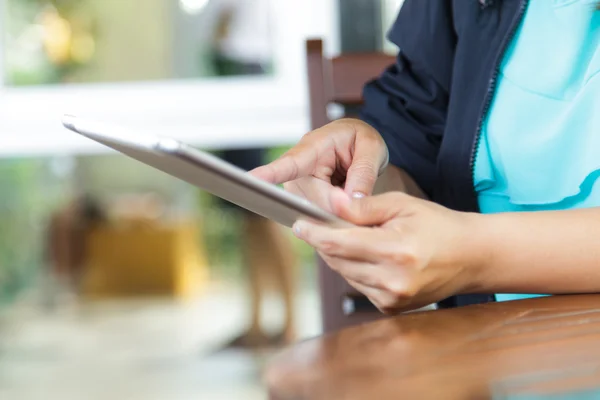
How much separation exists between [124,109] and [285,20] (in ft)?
1.67

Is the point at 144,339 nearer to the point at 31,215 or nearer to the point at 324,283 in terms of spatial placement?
the point at 31,215

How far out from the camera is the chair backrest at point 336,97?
0.95 metres

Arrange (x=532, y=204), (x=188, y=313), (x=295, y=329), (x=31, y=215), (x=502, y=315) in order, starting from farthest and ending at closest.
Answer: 1. (x=31, y=215)
2. (x=188, y=313)
3. (x=295, y=329)
4. (x=532, y=204)
5. (x=502, y=315)

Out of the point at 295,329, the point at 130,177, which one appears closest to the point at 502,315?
the point at 295,329

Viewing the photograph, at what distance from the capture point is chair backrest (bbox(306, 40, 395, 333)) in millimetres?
949

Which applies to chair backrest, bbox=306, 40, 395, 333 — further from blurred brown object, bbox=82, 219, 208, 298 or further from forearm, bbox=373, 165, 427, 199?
blurred brown object, bbox=82, 219, 208, 298

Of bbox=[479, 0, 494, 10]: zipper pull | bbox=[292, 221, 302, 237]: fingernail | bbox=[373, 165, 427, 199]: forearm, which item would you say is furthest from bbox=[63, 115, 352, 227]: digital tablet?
bbox=[479, 0, 494, 10]: zipper pull

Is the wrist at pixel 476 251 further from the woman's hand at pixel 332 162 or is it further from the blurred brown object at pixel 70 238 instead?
the blurred brown object at pixel 70 238

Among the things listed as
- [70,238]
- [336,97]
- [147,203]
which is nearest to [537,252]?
[336,97]

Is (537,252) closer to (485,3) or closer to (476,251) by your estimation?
(476,251)

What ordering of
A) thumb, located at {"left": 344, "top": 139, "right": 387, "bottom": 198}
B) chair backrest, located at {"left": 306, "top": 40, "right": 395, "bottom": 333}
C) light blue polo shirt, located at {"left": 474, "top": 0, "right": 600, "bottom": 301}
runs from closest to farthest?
1. thumb, located at {"left": 344, "top": 139, "right": 387, "bottom": 198}
2. light blue polo shirt, located at {"left": 474, "top": 0, "right": 600, "bottom": 301}
3. chair backrest, located at {"left": 306, "top": 40, "right": 395, "bottom": 333}

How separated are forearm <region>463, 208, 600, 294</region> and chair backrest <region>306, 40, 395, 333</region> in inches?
16.5

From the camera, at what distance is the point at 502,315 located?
443mm

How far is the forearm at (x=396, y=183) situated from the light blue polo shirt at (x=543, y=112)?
0.24 feet
